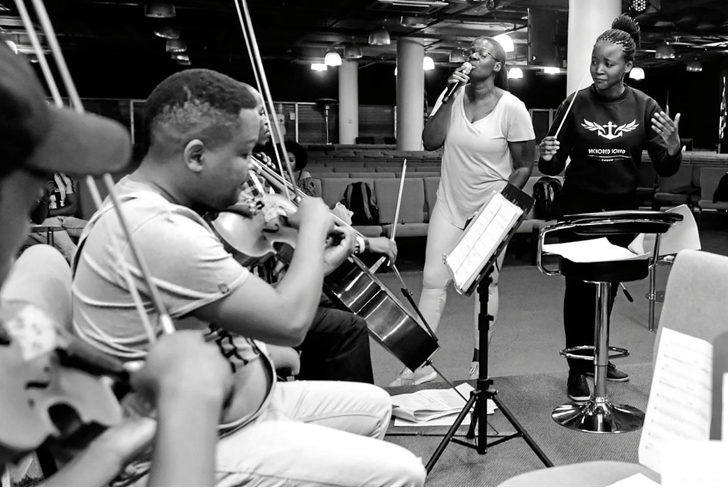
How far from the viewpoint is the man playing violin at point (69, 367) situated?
268 millimetres

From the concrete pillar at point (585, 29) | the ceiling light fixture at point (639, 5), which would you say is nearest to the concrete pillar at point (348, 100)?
the ceiling light fixture at point (639, 5)

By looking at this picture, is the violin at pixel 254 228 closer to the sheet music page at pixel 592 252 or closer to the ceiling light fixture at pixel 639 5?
the sheet music page at pixel 592 252

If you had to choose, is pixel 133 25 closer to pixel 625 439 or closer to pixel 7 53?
pixel 625 439

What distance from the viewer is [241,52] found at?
510 inches

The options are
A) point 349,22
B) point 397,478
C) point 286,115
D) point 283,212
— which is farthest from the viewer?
point 286,115

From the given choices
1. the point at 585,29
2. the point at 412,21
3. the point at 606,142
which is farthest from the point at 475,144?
the point at 412,21

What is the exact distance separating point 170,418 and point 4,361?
8 centimetres

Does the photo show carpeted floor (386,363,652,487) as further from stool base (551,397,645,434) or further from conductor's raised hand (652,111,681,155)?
conductor's raised hand (652,111,681,155)

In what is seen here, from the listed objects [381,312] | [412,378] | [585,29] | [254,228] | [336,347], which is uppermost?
[585,29]

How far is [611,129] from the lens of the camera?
2.16 meters

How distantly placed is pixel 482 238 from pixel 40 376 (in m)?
1.22

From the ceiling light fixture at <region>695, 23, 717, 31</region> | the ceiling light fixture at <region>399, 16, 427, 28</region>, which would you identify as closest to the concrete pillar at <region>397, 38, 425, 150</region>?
the ceiling light fixture at <region>399, 16, 427, 28</region>

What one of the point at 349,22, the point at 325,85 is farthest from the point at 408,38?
the point at 325,85

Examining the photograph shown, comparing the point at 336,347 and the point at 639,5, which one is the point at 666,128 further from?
the point at 639,5
